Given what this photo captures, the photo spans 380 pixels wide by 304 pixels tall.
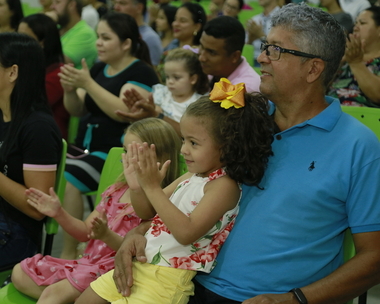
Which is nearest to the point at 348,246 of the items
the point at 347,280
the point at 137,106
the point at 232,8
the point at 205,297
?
the point at 347,280

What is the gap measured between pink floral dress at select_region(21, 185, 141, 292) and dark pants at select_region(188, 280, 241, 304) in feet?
1.21

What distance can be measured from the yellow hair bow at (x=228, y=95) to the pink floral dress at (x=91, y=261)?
1.95 feet

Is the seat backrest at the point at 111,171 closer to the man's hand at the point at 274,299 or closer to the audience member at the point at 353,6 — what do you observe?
the man's hand at the point at 274,299

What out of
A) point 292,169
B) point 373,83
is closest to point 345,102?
point 373,83

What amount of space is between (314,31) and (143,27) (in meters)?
3.33

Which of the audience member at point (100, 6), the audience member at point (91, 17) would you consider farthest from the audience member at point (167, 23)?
the audience member at point (100, 6)

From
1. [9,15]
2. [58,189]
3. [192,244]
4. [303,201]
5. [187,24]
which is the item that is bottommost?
[187,24]

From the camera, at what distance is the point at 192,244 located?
5.13ft

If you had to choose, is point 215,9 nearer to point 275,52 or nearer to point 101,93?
point 101,93

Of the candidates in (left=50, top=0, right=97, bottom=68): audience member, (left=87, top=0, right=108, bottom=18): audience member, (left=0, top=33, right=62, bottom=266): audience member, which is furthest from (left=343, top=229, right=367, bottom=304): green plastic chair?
→ (left=87, top=0, right=108, bottom=18): audience member

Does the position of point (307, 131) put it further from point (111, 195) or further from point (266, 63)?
point (111, 195)

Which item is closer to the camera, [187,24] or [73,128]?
[73,128]

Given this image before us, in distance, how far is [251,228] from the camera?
157 cm

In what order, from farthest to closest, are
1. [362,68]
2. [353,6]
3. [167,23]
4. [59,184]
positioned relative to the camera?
[167,23]
[353,6]
[362,68]
[59,184]
